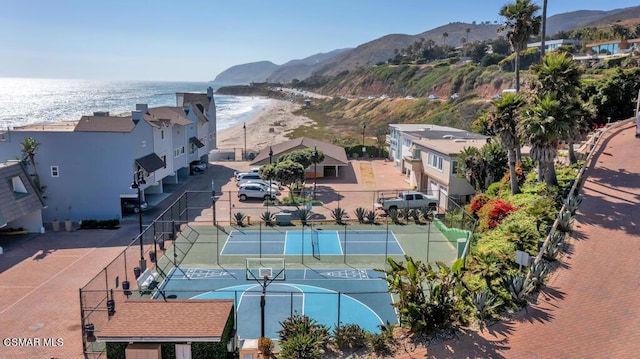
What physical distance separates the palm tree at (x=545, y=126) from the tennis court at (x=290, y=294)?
13.0m

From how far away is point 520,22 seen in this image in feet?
131

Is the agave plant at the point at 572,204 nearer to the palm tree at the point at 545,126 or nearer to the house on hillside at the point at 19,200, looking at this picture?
the palm tree at the point at 545,126

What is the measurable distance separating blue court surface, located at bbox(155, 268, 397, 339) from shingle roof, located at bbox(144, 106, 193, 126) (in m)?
21.3

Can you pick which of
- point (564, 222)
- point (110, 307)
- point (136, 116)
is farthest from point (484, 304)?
point (136, 116)

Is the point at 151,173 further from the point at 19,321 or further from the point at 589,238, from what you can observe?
the point at 589,238

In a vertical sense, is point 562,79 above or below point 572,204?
above

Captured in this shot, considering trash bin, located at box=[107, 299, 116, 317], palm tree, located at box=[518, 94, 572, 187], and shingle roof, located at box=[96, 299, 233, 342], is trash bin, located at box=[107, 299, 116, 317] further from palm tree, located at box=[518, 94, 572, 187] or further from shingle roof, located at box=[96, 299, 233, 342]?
palm tree, located at box=[518, 94, 572, 187]

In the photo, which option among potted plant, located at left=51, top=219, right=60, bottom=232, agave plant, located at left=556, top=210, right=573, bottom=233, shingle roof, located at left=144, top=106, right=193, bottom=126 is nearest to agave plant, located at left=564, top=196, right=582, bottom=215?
agave plant, located at left=556, top=210, right=573, bottom=233

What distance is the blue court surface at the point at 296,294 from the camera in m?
21.3

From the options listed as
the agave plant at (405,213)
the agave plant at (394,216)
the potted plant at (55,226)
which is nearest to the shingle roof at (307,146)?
the agave plant at (405,213)

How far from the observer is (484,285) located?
19469mm

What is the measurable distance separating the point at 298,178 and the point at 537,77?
2055 centimetres

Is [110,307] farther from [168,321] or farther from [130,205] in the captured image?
[130,205]

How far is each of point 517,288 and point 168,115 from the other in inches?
1563
